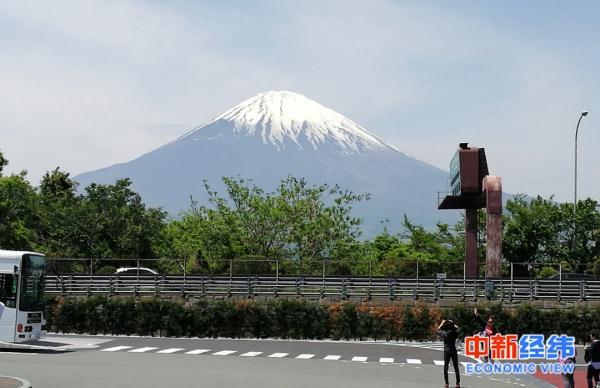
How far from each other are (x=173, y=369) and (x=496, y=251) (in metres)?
25.5

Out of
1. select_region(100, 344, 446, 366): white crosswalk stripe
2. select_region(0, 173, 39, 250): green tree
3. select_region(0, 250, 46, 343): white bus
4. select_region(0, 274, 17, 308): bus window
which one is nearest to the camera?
select_region(100, 344, 446, 366): white crosswalk stripe

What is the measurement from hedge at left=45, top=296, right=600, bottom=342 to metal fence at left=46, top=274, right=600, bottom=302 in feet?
7.16

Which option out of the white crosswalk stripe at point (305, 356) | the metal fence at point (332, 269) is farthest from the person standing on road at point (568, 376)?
the metal fence at point (332, 269)

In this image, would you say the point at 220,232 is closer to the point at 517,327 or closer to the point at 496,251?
the point at 496,251

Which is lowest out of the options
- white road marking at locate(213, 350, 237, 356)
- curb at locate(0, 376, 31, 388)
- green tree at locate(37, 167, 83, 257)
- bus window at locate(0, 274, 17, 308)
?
white road marking at locate(213, 350, 237, 356)

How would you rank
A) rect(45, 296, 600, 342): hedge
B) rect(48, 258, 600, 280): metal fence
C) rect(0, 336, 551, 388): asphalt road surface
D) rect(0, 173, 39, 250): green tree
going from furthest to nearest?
rect(0, 173, 39, 250): green tree
rect(48, 258, 600, 280): metal fence
rect(45, 296, 600, 342): hedge
rect(0, 336, 551, 388): asphalt road surface

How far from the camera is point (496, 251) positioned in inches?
1775

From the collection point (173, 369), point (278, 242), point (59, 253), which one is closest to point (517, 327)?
point (173, 369)

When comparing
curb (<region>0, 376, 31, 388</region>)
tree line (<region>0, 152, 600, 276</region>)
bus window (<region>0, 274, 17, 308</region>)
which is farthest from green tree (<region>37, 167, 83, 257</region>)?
curb (<region>0, 376, 31, 388</region>)

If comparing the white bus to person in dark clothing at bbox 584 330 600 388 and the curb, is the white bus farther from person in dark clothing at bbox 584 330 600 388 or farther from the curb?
person in dark clothing at bbox 584 330 600 388

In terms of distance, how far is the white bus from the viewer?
96.8 ft

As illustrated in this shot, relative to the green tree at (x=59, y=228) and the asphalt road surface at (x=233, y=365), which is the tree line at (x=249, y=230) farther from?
the asphalt road surface at (x=233, y=365)

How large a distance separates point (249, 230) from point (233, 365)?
4545 cm

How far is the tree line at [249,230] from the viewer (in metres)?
65.6
